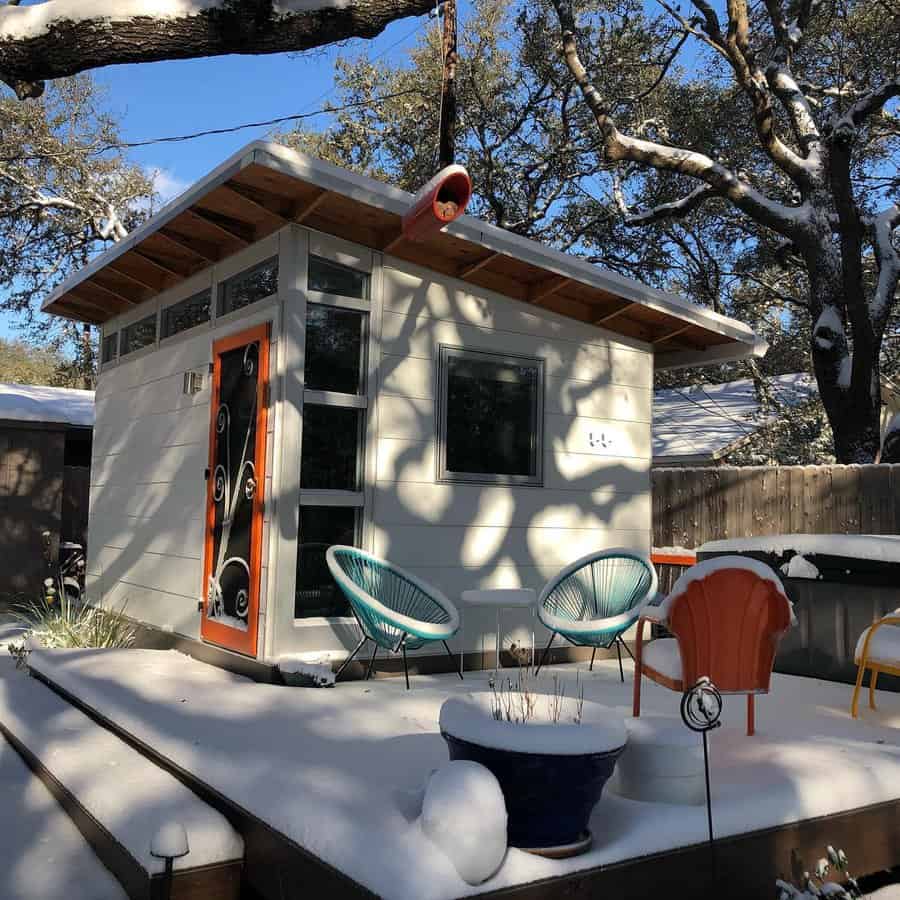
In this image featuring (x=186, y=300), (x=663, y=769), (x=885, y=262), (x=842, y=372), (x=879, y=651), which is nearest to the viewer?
(x=663, y=769)

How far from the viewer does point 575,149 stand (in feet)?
46.8

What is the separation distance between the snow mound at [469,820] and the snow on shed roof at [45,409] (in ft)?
26.9

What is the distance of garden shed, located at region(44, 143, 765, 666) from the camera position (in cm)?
502

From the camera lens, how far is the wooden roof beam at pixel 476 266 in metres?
5.55

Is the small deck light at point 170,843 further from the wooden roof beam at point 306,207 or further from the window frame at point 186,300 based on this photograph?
the window frame at point 186,300

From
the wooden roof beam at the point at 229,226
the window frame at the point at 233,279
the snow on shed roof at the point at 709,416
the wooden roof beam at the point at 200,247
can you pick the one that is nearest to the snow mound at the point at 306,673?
the window frame at the point at 233,279

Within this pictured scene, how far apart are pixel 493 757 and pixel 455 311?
3.86m

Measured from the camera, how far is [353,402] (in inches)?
208

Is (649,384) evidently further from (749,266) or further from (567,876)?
(749,266)

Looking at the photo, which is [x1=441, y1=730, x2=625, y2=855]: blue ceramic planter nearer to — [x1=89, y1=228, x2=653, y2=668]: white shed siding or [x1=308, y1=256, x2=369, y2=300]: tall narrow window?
[x1=89, y1=228, x2=653, y2=668]: white shed siding

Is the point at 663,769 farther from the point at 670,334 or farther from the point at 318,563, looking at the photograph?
the point at 670,334

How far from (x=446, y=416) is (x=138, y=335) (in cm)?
307

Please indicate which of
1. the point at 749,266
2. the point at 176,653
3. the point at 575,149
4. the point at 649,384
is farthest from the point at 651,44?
the point at 176,653

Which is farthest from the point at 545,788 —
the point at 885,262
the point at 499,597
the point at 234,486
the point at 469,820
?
the point at 885,262
